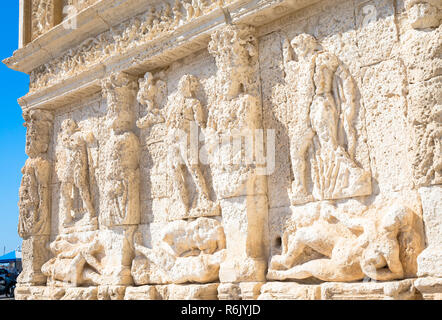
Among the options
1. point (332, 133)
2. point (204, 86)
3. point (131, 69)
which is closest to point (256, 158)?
point (332, 133)

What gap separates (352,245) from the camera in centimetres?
395

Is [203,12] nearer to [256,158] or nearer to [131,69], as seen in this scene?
[131,69]

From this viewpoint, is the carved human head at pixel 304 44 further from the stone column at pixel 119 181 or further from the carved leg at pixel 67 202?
the carved leg at pixel 67 202

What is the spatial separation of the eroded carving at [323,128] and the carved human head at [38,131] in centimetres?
454

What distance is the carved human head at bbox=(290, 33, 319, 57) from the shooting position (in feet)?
14.8

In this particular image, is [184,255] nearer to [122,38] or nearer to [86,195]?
[86,195]

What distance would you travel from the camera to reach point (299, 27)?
15.5 feet

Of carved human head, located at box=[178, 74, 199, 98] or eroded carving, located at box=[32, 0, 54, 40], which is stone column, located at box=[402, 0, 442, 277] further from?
eroded carving, located at box=[32, 0, 54, 40]

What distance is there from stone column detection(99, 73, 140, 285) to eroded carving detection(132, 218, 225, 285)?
0.23m

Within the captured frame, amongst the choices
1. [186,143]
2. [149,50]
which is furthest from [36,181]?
[186,143]

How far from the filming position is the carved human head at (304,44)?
450 centimetres

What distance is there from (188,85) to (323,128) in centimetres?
184

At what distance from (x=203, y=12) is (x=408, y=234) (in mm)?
3142

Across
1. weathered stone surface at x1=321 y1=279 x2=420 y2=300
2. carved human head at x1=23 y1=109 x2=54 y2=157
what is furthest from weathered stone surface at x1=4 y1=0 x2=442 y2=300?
carved human head at x1=23 y1=109 x2=54 y2=157
